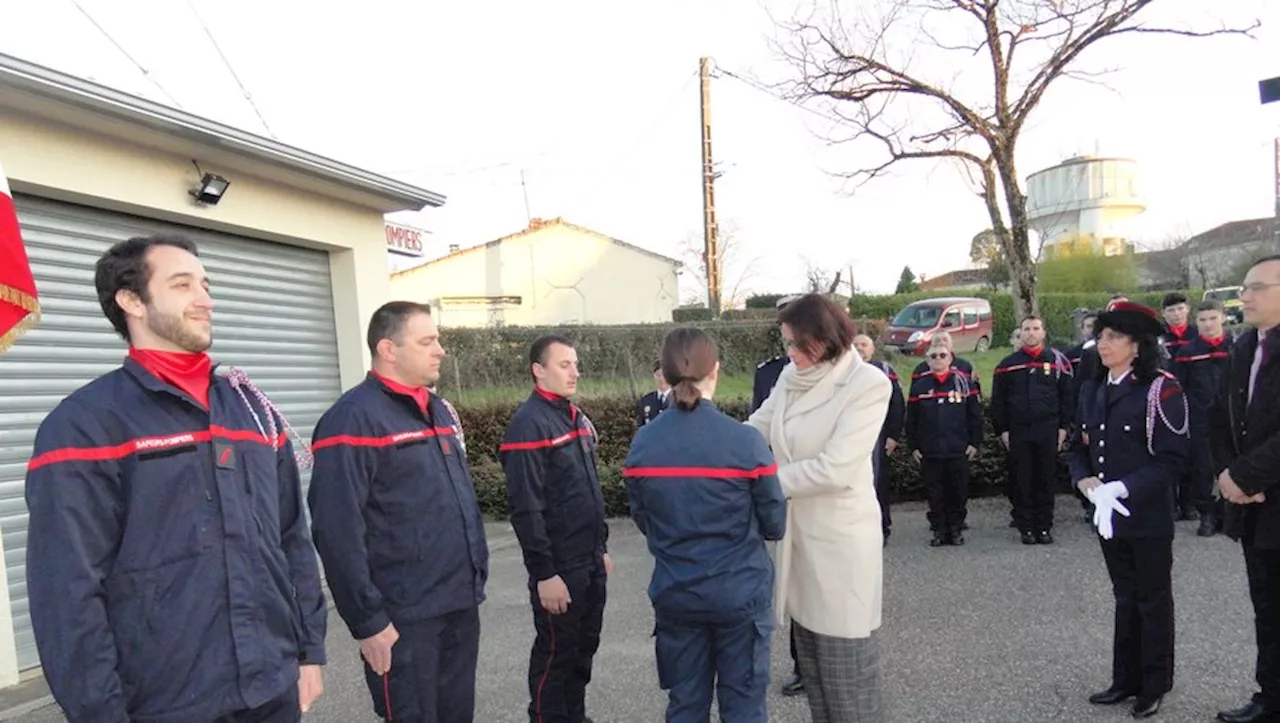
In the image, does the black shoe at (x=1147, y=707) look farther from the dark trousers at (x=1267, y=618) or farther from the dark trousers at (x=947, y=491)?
the dark trousers at (x=947, y=491)

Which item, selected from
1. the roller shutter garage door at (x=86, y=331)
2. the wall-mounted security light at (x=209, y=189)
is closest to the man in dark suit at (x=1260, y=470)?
the wall-mounted security light at (x=209, y=189)

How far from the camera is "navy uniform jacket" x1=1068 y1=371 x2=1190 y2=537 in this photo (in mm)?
3670

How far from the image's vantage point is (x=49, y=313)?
16.8 ft

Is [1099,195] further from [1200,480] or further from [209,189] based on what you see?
[209,189]

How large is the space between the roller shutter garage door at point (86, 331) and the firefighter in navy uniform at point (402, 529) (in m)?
3.25

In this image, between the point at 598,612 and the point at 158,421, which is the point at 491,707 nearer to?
the point at 598,612

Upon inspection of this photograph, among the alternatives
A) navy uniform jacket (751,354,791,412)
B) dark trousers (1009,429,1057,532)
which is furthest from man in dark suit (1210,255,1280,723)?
dark trousers (1009,429,1057,532)

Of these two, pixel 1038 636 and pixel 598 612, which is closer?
pixel 598 612

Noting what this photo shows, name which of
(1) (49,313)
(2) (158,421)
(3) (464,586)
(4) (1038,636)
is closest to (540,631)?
(3) (464,586)

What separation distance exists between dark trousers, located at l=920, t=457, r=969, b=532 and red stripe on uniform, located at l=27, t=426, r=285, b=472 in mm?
6305

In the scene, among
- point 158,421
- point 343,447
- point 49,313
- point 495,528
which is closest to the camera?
point 158,421

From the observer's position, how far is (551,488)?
3.74 metres

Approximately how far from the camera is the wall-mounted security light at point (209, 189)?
18.6ft

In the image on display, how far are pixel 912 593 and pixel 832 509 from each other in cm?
328
